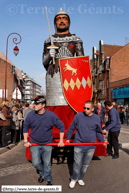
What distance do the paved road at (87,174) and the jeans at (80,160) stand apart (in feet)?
0.66

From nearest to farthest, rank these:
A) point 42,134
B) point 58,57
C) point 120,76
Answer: point 42,134
point 58,57
point 120,76

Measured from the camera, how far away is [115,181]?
3.65 meters

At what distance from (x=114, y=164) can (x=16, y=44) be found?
44.9 ft

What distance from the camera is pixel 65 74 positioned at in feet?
17.2

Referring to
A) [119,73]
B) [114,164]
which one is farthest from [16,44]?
[119,73]

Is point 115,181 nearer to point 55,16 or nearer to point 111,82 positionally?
point 55,16

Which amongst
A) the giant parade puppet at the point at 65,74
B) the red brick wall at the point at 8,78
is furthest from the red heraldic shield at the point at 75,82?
the red brick wall at the point at 8,78

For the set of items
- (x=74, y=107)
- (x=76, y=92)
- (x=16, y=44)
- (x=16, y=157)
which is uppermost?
(x=16, y=44)

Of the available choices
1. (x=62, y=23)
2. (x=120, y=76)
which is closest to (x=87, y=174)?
(x=62, y=23)

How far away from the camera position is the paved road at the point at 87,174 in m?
3.37

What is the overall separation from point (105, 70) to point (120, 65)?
3.91 metres

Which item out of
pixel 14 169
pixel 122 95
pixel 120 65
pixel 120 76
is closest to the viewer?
pixel 14 169

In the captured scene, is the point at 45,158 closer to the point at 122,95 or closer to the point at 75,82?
the point at 75,82

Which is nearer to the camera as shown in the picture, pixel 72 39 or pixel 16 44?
pixel 72 39
